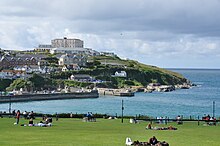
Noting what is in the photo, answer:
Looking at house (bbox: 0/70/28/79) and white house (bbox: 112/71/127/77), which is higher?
white house (bbox: 112/71/127/77)

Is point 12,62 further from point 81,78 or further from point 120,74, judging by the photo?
point 120,74

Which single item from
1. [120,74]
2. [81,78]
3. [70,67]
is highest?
[70,67]

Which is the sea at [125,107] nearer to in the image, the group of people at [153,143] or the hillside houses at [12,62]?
the group of people at [153,143]

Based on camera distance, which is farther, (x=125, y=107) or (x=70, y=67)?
(x=70, y=67)

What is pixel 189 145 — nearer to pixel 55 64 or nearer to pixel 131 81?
pixel 131 81

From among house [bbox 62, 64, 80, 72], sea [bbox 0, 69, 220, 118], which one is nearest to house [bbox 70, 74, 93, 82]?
house [bbox 62, 64, 80, 72]

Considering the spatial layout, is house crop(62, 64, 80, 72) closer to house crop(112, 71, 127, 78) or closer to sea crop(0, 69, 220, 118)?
house crop(112, 71, 127, 78)

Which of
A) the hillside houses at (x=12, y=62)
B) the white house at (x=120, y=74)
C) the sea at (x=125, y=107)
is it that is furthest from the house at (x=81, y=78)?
the hillside houses at (x=12, y=62)

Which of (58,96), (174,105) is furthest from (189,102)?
(58,96)

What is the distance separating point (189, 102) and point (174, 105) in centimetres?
1067

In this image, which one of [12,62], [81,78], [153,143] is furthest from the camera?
[12,62]

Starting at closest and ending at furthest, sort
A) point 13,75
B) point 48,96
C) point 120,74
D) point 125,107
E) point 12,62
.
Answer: point 125,107 < point 48,96 < point 13,75 < point 120,74 < point 12,62

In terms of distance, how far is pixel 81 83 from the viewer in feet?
519

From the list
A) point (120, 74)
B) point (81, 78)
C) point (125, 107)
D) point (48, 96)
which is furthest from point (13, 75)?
point (125, 107)
